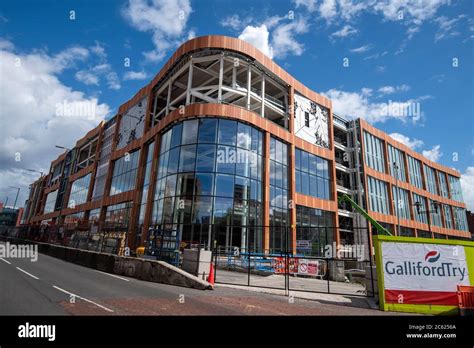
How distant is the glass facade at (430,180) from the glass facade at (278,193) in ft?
124

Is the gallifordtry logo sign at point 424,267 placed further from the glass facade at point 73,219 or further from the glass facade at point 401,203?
the glass facade at point 73,219

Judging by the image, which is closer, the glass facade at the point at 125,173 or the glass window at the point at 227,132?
the glass window at the point at 227,132

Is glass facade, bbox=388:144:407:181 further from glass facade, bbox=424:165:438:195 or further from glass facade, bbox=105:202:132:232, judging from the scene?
glass facade, bbox=105:202:132:232

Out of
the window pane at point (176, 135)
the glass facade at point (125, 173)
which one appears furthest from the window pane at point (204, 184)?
the glass facade at point (125, 173)

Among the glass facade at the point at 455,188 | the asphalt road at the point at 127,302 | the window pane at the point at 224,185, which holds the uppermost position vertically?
the glass facade at the point at 455,188

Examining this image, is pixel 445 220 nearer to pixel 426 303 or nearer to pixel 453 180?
pixel 453 180

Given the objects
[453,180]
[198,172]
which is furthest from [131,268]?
[453,180]

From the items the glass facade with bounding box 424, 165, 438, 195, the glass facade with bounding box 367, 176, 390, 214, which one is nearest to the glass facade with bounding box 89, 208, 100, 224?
the glass facade with bounding box 367, 176, 390, 214

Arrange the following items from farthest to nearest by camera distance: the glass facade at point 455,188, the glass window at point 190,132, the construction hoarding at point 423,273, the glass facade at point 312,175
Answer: the glass facade at point 455,188
the glass facade at point 312,175
the glass window at point 190,132
the construction hoarding at point 423,273

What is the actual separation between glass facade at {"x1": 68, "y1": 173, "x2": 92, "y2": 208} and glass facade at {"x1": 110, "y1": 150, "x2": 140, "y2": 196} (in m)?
9.98

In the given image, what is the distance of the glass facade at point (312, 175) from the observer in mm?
29000

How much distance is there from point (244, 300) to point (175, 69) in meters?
25.9

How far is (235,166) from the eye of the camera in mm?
22609

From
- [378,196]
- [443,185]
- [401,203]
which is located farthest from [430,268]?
[443,185]
